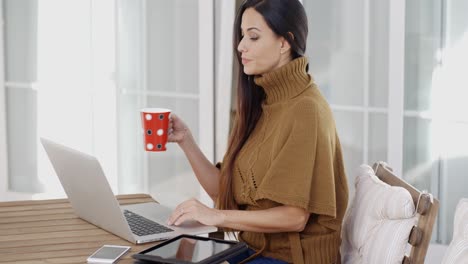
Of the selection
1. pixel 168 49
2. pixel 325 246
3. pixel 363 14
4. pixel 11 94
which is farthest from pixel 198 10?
pixel 325 246

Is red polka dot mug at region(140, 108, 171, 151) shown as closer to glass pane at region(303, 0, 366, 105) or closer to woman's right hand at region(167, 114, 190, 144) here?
woman's right hand at region(167, 114, 190, 144)

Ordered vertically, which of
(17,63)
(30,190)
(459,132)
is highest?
(17,63)

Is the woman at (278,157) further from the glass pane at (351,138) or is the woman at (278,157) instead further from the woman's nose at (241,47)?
the glass pane at (351,138)

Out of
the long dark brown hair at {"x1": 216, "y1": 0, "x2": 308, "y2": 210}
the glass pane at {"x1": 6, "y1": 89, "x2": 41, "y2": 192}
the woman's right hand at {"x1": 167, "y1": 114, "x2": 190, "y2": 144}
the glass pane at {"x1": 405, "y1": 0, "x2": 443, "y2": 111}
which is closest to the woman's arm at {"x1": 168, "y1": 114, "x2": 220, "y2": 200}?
the woman's right hand at {"x1": 167, "y1": 114, "x2": 190, "y2": 144}

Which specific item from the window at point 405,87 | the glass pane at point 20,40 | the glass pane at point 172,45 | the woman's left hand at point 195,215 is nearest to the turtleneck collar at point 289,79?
the woman's left hand at point 195,215

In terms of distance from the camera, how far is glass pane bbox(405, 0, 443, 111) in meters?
3.02

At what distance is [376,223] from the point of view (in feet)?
6.57

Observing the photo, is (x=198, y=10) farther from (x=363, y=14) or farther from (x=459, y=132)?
→ (x=459, y=132)

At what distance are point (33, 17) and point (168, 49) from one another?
2.76 ft

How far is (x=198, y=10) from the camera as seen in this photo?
3.80m

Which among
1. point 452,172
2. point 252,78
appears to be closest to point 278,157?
point 252,78

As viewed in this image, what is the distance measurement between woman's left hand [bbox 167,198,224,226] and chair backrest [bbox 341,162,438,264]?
0.35 m

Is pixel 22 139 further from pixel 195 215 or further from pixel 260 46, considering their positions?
pixel 195 215

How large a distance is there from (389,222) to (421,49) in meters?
1.27
